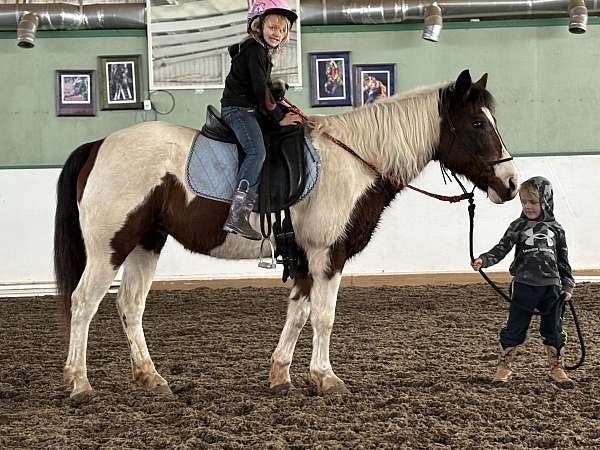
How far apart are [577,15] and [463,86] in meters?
5.11

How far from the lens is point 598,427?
10.7ft

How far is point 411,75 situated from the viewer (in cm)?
888

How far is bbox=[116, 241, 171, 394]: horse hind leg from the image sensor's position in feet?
13.5

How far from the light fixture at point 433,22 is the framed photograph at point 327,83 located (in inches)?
37.5

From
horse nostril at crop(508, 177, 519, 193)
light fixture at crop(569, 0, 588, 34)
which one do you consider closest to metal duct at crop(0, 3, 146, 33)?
light fixture at crop(569, 0, 588, 34)

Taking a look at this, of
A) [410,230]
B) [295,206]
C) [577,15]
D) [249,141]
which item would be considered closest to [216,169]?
[249,141]

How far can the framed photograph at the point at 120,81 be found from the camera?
8.82 meters

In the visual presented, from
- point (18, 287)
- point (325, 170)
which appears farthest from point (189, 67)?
point (325, 170)

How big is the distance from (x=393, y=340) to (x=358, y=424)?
203cm

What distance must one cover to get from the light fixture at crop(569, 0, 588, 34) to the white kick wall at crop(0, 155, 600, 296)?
4.40 feet

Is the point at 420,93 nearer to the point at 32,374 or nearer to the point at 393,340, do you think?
the point at 393,340

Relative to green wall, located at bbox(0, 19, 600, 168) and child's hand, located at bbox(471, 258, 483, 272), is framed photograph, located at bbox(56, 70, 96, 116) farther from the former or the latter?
child's hand, located at bbox(471, 258, 483, 272)

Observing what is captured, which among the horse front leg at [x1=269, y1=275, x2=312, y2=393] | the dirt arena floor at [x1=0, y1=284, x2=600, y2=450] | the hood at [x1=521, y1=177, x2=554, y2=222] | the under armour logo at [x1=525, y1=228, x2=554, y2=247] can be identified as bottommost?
the dirt arena floor at [x1=0, y1=284, x2=600, y2=450]

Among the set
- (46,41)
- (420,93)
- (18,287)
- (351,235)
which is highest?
(46,41)
